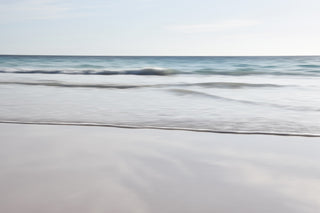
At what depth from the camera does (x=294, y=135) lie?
13.2 feet

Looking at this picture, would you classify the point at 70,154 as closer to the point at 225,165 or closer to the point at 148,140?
the point at 148,140

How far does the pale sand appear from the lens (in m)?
2.16

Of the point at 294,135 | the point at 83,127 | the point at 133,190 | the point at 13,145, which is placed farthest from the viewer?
the point at 83,127

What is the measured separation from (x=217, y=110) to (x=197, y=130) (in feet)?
4.85

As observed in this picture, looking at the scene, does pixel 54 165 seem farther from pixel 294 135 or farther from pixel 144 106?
pixel 144 106

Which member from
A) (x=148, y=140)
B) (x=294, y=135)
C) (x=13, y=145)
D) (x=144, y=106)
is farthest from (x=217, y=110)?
(x=13, y=145)

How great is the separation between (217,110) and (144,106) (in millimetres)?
1189

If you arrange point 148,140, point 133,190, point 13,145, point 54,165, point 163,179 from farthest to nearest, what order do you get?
point 148,140 < point 13,145 < point 54,165 < point 163,179 < point 133,190

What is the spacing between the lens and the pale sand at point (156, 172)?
216cm

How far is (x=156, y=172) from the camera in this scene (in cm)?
274

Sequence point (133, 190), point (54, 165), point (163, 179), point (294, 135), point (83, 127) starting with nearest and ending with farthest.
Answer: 1. point (133, 190)
2. point (163, 179)
3. point (54, 165)
4. point (294, 135)
5. point (83, 127)

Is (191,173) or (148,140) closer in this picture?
(191,173)

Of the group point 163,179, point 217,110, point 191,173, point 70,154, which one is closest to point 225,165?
point 191,173

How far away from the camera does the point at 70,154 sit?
10.4ft
